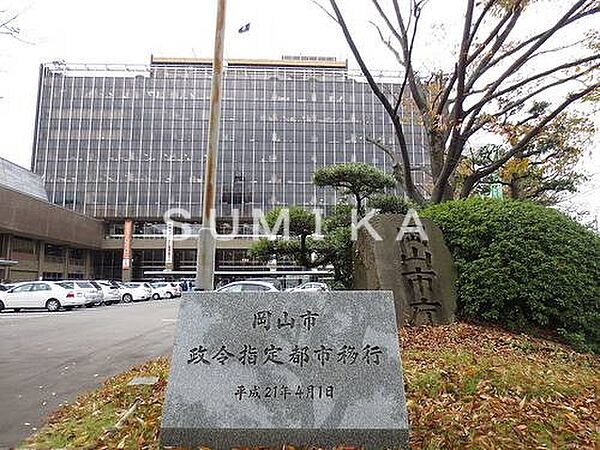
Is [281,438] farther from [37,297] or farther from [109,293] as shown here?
[109,293]

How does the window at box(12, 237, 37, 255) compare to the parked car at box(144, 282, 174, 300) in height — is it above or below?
above

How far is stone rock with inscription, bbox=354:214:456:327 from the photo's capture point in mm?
7750

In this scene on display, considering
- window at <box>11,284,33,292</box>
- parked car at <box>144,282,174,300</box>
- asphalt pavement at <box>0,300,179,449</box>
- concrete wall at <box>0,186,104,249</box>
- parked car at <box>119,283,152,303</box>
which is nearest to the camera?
asphalt pavement at <box>0,300,179,449</box>

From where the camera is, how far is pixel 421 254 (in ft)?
26.5

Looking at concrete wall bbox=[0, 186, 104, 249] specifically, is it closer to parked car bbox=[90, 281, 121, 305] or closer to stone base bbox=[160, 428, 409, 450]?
parked car bbox=[90, 281, 121, 305]

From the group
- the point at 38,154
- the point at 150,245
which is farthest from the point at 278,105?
the point at 38,154

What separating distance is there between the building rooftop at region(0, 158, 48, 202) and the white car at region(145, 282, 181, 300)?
11544 mm

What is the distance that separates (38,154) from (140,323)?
50779 mm

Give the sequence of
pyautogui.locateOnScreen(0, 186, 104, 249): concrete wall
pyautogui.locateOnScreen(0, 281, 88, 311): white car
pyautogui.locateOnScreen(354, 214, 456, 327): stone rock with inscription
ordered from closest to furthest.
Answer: pyautogui.locateOnScreen(354, 214, 456, 327): stone rock with inscription → pyautogui.locateOnScreen(0, 281, 88, 311): white car → pyautogui.locateOnScreen(0, 186, 104, 249): concrete wall

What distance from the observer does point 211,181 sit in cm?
820

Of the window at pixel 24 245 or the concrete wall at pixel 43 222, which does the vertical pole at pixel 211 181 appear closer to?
the concrete wall at pixel 43 222

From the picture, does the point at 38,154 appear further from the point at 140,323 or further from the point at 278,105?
the point at 140,323

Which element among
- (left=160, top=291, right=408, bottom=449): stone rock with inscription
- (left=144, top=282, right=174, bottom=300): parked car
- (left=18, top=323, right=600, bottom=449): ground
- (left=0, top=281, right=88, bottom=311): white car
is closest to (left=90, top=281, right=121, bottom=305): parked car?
(left=0, top=281, right=88, bottom=311): white car

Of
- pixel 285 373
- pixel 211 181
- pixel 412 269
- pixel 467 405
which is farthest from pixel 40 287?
pixel 467 405
